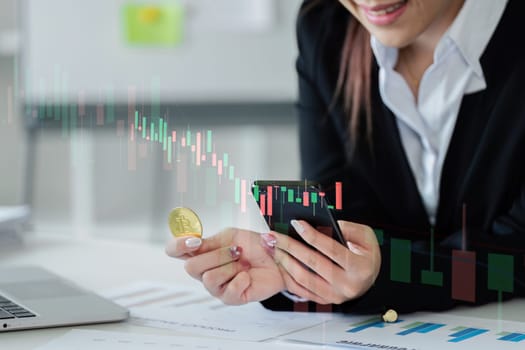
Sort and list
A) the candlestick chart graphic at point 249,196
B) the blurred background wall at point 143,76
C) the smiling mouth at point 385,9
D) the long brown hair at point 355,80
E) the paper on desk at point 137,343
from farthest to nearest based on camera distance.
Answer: the blurred background wall at point 143,76 → the long brown hair at point 355,80 → the smiling mouth at point 385,9 → the candlestick chart graphic at point 249,196 → the paper on desk at point 137,343

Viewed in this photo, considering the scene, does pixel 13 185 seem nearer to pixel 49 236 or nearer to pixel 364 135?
pixel 49 236

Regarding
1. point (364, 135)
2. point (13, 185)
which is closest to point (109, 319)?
point (364, 135)

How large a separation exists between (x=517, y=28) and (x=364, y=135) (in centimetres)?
23

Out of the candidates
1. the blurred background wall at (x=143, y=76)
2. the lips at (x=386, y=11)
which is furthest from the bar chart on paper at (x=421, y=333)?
the blurred background wall at (x=143, y=76)

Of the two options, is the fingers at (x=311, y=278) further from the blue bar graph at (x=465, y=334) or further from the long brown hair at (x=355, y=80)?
the long brown hair at (x=355, y=80)

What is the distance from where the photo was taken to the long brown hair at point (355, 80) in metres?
1.08

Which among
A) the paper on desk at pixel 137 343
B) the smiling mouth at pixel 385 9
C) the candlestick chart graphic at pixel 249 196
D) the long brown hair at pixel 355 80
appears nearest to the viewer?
the paper on desk at pixel 137 343

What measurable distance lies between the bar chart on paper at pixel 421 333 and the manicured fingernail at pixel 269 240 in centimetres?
8

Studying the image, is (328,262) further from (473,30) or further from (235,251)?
(473,30)

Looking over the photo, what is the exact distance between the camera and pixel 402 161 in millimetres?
1059

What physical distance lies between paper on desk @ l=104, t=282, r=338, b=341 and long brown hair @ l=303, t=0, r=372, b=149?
34cm

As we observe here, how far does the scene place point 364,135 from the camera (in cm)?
111

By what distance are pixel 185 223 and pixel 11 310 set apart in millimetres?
169

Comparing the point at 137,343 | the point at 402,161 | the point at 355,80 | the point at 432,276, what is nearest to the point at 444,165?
the point at 402,161
